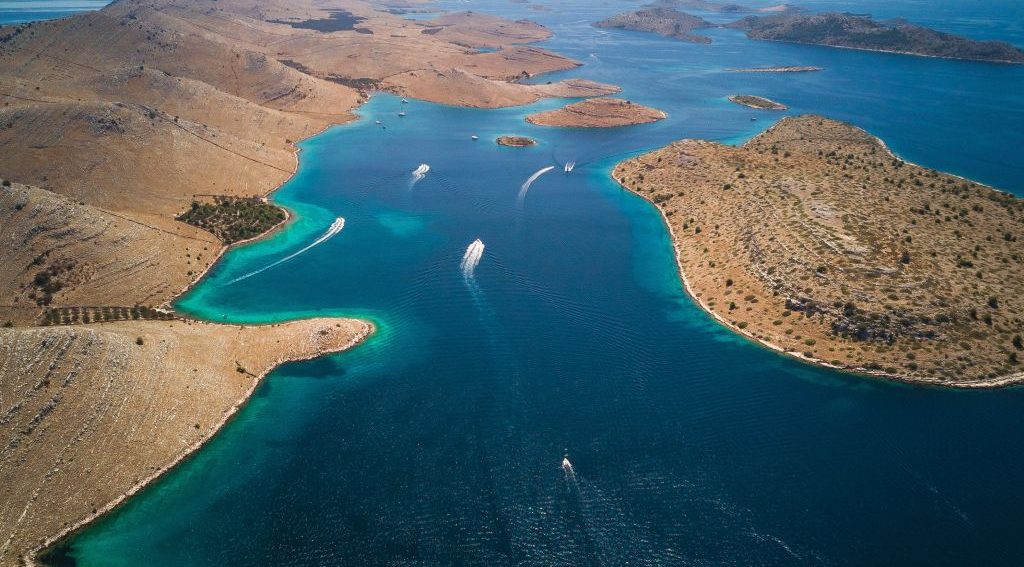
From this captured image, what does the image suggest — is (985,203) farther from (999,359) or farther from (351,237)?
(351,237)

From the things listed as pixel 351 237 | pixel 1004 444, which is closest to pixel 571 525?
pixel 1004 444

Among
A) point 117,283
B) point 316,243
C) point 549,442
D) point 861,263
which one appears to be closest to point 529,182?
point 316,243

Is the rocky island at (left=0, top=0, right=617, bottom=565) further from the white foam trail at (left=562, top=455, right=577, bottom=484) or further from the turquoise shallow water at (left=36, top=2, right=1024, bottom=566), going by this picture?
the white foam trail at (left=562, top=455, right=577, bottom=484)

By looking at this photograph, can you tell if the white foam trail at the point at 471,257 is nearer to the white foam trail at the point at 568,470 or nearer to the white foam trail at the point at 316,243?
the white foam trail at the point at 316,243

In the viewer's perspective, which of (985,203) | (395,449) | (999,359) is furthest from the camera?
(985,203)

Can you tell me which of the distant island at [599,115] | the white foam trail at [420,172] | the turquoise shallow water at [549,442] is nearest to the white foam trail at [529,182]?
the white foam trail at [420,172]

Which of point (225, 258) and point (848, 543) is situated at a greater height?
point (225, 258)

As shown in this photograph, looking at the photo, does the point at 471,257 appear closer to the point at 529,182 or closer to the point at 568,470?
the point at 529,182
